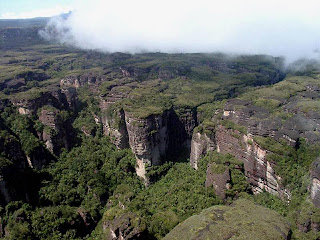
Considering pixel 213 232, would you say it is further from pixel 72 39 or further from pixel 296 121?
pixel 72 39

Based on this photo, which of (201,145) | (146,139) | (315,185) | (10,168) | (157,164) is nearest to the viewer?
(315,185)

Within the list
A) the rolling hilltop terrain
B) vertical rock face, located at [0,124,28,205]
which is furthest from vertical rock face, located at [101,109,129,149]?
vertical rock face, located at [0,124,28,205]

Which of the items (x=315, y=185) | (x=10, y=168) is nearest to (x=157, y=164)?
(x=10, y=168)

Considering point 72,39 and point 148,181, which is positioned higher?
point 72,39

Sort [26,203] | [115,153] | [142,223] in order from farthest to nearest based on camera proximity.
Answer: [115,153]
[26,203]
[142,223]

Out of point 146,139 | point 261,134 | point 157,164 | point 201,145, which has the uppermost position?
point 261,134

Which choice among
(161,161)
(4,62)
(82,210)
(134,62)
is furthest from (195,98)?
(4,62)

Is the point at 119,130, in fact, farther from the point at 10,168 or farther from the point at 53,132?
the point at 10,168
